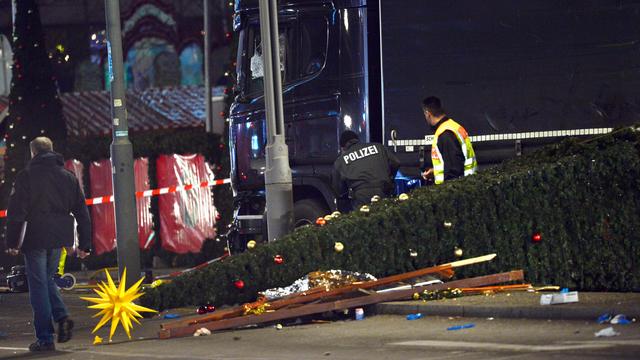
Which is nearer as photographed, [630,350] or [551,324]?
[630,350]

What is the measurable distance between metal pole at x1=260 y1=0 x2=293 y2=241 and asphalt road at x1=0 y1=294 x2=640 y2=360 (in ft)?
7.08

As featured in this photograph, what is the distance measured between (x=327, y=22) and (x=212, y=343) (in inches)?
236

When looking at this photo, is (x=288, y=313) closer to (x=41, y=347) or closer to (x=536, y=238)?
(x=41, y=347)

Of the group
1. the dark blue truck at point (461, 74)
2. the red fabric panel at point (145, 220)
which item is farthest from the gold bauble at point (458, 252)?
the red fabric panel at point (145, 220)

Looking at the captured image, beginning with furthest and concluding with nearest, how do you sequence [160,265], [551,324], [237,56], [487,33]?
1. [160,265]
2. [237,56]
3. [487,33]
4. [551,324]

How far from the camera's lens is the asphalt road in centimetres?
980

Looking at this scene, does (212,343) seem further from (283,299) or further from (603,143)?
(603,143)

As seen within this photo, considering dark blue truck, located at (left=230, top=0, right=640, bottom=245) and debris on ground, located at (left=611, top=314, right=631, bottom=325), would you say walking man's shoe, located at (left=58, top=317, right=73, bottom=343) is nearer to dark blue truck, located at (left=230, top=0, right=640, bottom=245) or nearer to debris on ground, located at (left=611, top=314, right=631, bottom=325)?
debris on ground, located at (left=611, top=314, right=631, bottom=325)

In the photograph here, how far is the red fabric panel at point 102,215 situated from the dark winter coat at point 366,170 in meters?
8.83

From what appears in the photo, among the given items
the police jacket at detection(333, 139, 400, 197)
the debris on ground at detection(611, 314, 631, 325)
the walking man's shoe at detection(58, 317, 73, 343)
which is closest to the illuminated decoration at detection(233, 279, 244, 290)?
the walking man's shoe at detection(58, 317, 73, 343)

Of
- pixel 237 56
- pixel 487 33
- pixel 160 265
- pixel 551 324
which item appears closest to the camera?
pixel 551 324

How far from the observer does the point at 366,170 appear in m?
15.2

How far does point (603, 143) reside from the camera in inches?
503

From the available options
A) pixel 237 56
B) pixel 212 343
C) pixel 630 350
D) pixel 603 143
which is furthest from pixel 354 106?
pixel 630 350
